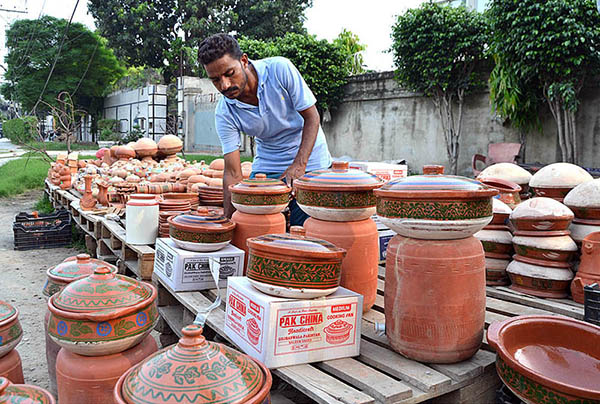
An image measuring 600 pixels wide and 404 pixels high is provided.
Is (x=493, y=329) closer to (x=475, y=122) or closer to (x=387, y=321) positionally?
(x=387, y=321)

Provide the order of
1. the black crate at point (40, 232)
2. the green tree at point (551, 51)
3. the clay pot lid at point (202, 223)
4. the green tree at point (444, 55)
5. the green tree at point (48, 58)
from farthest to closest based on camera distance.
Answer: the green tree at point (48, 58) → the green tree at point (444, 55) → the green tree at point (551, 51) → the black crate at point (40, 232) → the clay pot lid at point (202, 223)

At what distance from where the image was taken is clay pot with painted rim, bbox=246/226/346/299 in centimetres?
145

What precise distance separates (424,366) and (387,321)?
187 mm

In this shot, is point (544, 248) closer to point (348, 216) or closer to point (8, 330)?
point (348, 216)

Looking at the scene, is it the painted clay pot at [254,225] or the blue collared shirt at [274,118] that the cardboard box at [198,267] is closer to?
the painted clay pot at [254,225]

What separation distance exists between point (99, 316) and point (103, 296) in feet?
0.27

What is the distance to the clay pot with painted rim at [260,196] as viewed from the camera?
2.21m

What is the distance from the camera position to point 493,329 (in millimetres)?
1460

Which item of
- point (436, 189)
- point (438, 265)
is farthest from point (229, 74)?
point (438, 265)

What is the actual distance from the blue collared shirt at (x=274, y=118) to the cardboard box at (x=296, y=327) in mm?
1511

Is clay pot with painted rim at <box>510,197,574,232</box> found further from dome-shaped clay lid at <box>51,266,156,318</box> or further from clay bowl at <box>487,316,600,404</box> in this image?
dome-shaped clay lid at <box>51,266,156,318</box>

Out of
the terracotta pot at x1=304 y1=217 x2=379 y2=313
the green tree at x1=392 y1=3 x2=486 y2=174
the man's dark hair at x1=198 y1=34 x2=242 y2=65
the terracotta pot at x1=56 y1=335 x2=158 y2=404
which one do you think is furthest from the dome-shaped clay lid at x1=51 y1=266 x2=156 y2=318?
the green tree at x1=392 y1=3 x2=486 y2=174

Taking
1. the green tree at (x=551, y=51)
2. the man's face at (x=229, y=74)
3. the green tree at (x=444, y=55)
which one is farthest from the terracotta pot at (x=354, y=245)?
the green tree at (x=444, y=55)

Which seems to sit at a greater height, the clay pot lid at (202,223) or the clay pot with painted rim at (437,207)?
the clay pot with painted rim at (437,207)
